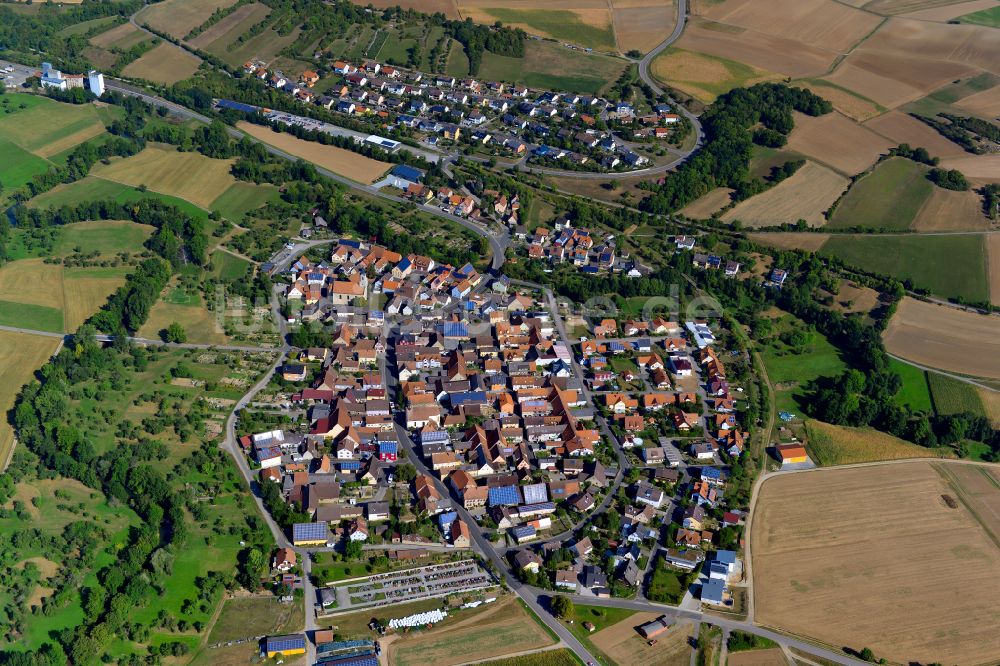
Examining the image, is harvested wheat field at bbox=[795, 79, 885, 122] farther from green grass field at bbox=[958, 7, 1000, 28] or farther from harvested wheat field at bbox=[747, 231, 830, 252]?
green grass field at bbox=[958, 7, 1000, 28]

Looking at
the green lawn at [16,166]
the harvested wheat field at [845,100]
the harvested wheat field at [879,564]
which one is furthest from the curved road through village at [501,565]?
the harvested wheat field at [845,100]

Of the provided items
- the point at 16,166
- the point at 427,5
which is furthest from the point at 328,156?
the point at 427,5

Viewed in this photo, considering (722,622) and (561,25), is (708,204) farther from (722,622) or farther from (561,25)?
(722,622)

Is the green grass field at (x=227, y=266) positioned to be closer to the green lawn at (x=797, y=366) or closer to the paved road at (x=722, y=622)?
the paved road at (x=722, y=622)

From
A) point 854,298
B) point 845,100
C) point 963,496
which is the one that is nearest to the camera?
point 963,496

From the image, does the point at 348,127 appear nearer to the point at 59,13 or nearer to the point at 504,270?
the point at 504,270

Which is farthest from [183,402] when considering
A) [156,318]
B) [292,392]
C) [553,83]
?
[553,83]

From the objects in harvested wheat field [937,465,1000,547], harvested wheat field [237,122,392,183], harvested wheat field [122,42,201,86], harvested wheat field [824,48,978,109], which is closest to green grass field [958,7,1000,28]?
harvested wheat field [824,48,978,109]
